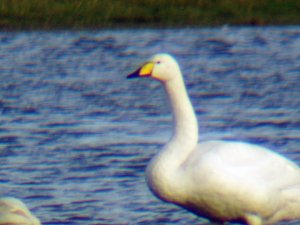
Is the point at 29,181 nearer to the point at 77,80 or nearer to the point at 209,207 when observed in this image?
the point at 209,207

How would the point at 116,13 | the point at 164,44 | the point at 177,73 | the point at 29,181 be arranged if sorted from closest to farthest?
the point at 177,73 < the point at 29,181 < the point at 164,44 < the point at 116,13

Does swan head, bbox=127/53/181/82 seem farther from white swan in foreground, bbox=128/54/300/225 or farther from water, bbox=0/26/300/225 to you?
water, bbox=0/26/300/225

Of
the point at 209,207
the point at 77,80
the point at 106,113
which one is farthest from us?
the point at 77,80

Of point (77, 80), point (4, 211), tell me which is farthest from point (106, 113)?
point (4, 211)

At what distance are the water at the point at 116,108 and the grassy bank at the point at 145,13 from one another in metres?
0.92

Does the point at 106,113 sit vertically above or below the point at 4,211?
below

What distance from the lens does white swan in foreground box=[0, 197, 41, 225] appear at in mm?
6992

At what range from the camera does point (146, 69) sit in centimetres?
864

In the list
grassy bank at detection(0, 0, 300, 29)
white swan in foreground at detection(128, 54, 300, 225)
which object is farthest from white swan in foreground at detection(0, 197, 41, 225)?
grassy bank at detection(0, 0, 300, 29)

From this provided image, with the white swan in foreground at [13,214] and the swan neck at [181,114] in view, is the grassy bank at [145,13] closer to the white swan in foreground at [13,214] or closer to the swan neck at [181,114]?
the swan neck at [181,114]

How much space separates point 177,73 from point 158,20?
18.9m

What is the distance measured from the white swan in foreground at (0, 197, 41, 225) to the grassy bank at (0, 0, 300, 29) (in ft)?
64.2

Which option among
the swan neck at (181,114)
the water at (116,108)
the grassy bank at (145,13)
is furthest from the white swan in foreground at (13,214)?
the grassy bank at (145,13)

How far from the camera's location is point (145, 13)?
1080 inches
